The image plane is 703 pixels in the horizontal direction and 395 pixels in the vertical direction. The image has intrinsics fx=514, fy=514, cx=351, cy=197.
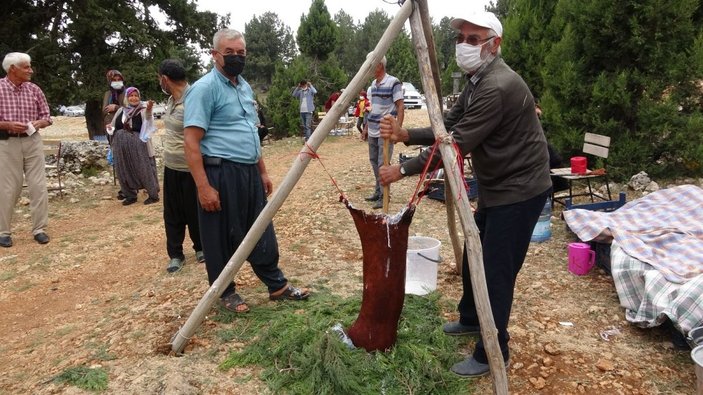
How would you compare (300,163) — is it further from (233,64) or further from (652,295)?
(652,295)

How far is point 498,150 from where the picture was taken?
2.65 metres

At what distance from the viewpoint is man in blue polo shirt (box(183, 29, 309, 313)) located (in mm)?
3197

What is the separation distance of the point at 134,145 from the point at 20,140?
6.09 ft

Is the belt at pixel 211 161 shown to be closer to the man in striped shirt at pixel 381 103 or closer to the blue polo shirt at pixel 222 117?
the blue polo shirt at pixel 222 117

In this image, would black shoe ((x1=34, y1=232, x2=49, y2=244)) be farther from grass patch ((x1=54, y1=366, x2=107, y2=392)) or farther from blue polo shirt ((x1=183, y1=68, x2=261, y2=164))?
blue polo shirt ((x1=183, y1=68, x2=261, y2=164))

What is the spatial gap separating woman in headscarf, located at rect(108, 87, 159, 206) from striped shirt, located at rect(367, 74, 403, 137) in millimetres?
2948

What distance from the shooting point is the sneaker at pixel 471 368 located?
290 centimetres

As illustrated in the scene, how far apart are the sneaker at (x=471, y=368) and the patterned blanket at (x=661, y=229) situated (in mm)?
1529

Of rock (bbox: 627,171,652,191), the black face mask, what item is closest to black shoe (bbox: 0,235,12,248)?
the black face mask

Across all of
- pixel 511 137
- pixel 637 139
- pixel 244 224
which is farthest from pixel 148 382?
pixel 637 139

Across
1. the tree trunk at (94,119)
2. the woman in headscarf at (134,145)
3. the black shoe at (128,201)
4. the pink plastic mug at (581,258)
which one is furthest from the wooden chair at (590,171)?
the tree trunk at (94,119)

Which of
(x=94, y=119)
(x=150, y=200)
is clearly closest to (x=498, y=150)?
(x=150, y=200)

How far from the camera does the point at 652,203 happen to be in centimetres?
478

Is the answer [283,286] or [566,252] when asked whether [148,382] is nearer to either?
[283,286]
